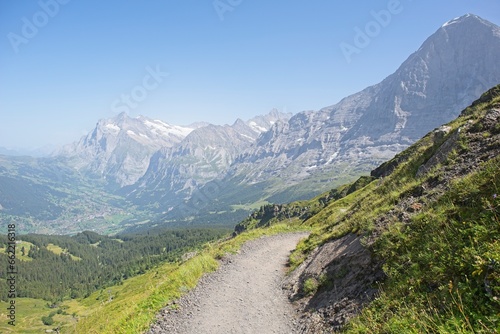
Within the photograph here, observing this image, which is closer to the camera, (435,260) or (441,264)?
(441,264)

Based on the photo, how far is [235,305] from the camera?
1731 cm

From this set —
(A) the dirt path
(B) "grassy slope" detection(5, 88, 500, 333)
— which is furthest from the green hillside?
(A) the dirt path

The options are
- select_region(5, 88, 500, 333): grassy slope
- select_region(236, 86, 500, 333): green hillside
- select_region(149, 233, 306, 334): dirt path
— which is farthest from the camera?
select_region(149, 233, 306, 334): dirt path

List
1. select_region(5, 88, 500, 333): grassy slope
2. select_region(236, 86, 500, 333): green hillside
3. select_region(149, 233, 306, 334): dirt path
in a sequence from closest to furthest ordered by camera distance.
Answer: select_region(5, 88, 500, 333): grassy slope, select_region(236, 86, 500, 333): green hillside, select_region(149, 233, 306, 334): dirt path

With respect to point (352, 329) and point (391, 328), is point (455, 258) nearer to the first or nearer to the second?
point (391, 328)

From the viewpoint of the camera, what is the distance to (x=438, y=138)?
25.0 metres

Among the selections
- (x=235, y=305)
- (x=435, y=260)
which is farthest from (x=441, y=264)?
(x=235, y=305)

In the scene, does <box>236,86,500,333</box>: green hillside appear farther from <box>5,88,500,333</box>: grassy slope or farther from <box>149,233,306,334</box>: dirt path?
<box>149,233,306,334</box>: dirt path

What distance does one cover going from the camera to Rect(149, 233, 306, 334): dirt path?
14.7 meters

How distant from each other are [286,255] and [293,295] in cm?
1151

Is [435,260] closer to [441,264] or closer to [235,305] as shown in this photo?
[441,264]

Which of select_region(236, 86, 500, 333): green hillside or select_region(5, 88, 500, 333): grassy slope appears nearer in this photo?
select_region(5, 88, 500, 333): grassy slope

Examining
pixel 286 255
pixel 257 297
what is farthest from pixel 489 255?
pixel 286 255

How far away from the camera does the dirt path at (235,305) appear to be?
14742 millimetres
